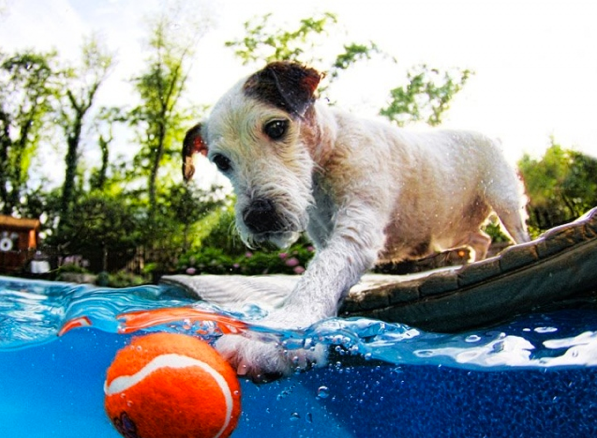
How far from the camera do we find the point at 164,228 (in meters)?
2.24

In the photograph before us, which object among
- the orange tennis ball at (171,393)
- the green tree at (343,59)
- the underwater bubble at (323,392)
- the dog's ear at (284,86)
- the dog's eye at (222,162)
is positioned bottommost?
the underwater bubble at (323,392)

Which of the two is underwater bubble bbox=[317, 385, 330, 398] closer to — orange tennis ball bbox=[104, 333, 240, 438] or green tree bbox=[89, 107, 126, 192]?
orange tennis ball bbox=[104, 333, 240, 438]

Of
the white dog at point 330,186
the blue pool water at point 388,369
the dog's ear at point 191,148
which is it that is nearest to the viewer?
the blue pool water at point 388,369

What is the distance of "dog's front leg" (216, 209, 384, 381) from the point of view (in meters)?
1.59

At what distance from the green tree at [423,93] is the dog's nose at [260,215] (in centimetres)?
78

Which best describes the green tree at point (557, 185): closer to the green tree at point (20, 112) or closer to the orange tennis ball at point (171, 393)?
the orange tennis ball at point (171, 393)

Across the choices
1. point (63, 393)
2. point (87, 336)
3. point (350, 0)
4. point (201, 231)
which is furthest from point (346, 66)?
point (63, 393)

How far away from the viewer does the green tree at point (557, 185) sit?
216 cm

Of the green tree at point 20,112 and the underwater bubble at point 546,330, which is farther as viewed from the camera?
the green tree at point 20,112

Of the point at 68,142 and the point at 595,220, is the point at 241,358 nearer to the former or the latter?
the point at 595,220

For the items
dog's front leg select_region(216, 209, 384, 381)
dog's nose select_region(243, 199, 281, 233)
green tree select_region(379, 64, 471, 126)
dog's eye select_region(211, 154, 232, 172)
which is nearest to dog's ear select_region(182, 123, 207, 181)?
dog's eye select_region(211, 154, 232, 172)

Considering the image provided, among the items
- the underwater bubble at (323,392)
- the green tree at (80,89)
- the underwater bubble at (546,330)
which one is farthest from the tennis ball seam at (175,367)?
the green tree at (80,89)

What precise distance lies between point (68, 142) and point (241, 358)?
133cm

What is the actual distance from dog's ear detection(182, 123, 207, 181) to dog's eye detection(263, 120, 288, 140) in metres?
0.29
